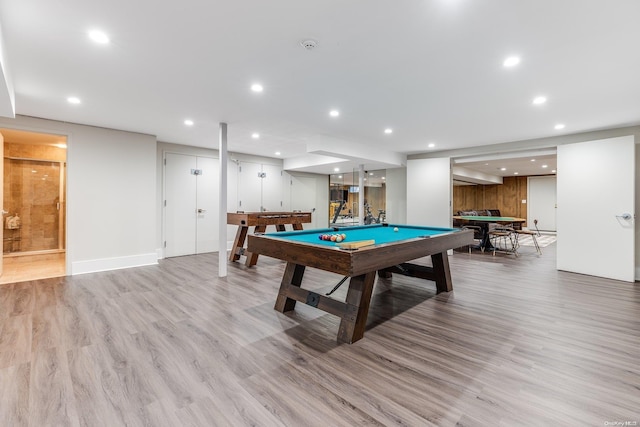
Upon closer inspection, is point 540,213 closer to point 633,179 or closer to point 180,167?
point 633,179

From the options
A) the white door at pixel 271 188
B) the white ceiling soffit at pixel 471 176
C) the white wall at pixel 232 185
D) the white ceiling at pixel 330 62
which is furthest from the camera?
the white ceiling soffit at pixel 471 176

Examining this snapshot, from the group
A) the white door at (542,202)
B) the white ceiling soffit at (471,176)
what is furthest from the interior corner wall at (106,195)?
the white door at (542,202)

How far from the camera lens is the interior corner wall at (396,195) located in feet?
25.9

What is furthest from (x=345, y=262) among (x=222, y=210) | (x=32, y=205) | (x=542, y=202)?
(x=542, y=202)

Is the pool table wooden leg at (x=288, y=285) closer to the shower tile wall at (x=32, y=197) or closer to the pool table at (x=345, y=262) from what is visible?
the pool table at (x=345, y=262)

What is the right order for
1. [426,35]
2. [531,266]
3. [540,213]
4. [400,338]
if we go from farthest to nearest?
1. [540,213]
2. [531,266]
3. [400,338]
4. [426,35]

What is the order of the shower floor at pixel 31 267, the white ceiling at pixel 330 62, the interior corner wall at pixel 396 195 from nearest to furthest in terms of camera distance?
the white ceiling at pixel 330 62
the shower floor at pixel 31 267
the interior corner wall at pixel 396 195

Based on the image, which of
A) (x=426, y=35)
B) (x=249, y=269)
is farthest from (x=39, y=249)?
(x=426, y=35)

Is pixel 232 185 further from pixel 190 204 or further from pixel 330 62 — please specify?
pixel 330 62

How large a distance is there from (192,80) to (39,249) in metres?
6.32

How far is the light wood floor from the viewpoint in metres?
1.58

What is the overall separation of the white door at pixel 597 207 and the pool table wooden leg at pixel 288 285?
4.65 m

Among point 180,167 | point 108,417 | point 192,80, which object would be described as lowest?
point 108,417

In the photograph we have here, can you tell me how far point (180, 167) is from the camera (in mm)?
6184
